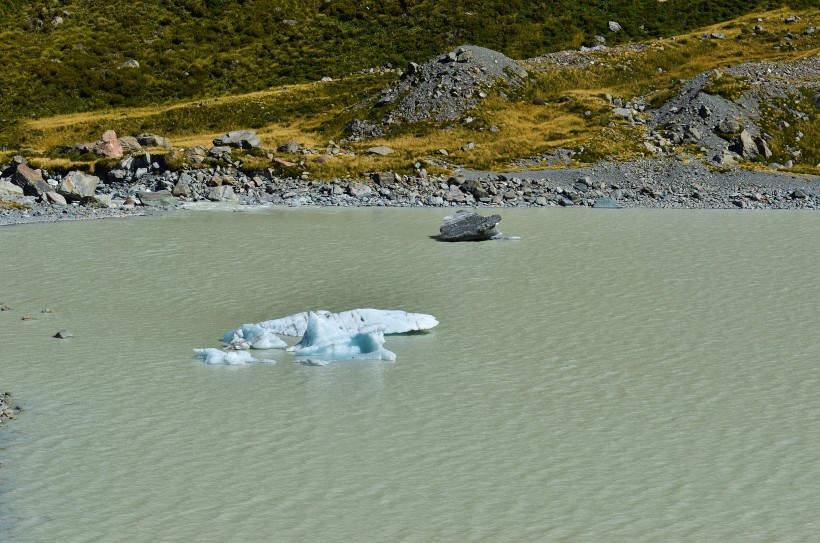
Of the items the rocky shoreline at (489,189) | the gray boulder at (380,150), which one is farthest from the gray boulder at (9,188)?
the gray boulder at (380,150)

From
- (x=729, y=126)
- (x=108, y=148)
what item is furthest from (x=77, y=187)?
(x=729, y=126)

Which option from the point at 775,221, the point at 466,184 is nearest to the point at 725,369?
the point at 775,221

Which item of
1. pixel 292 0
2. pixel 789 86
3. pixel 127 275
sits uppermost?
pixel 292 0

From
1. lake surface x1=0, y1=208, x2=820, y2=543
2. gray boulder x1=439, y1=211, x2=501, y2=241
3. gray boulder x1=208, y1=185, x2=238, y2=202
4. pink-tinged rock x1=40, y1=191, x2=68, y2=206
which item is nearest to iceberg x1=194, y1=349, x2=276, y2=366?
lake surface x1=0, y1=208, x2=820, y2=543

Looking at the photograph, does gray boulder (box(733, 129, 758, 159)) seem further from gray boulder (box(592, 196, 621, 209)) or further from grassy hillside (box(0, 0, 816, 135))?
grassy hillside (box(0, 0, 816, 135))

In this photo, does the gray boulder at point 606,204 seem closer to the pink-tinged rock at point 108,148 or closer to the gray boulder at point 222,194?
the gray boulder at point 222,194

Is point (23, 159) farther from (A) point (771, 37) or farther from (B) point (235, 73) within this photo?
(A) point (771, 37)
